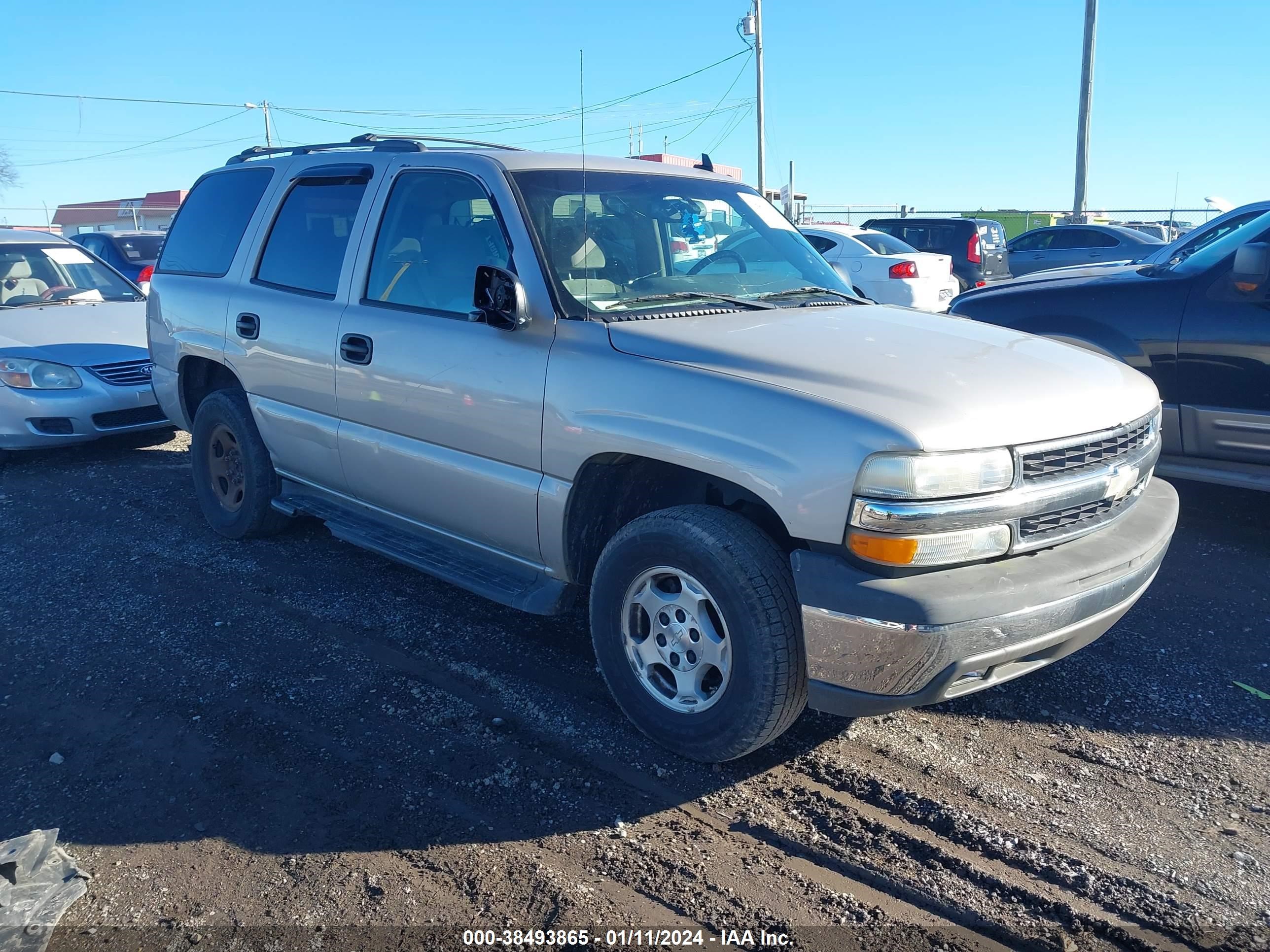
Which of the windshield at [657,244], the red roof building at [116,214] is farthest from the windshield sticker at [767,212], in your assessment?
the red roof building at [116,214]

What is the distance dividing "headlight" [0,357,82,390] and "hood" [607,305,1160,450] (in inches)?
219

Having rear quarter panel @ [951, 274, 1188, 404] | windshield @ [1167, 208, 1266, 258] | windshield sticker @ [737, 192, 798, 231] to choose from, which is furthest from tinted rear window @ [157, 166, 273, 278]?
windshield @ [1167, 208, 1266, 258]

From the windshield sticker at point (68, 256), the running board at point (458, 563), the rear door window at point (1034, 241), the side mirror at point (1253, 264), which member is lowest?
the running board at point (458, 563)

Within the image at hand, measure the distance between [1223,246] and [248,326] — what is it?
5322mm

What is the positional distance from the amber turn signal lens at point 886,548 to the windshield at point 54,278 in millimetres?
7736

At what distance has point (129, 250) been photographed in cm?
1394

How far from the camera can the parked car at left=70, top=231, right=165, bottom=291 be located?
13539 mm

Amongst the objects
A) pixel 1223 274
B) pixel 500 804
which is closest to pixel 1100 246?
pixel 1223 274

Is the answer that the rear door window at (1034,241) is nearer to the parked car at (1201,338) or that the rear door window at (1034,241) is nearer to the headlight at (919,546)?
the parked car at (1201,338)

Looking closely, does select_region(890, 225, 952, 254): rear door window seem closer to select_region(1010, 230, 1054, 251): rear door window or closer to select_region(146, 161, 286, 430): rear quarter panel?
select_region(1010, 230, 1054, 251): rear door window

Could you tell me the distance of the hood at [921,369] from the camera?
9.32 feet

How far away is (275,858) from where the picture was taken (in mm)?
2854

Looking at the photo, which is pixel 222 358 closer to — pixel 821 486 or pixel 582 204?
pixel 582 204

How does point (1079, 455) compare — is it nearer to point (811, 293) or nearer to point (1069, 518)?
point (1069, 518)
